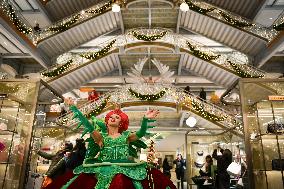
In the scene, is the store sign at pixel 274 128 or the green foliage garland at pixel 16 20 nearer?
the store sign at pixel 274 128

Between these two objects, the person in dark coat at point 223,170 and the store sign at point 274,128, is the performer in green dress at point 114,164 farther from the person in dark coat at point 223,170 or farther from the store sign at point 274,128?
the person in dark coat at point 223,170

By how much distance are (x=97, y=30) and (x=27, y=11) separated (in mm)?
4373

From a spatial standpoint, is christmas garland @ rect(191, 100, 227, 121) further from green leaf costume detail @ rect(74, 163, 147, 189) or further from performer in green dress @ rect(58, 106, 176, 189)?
green leaf costume detail @ rect(74, 163, 147, 189)

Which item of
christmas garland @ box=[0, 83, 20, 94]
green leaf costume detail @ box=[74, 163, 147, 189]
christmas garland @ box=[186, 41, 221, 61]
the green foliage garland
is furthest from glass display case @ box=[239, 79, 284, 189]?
the green foliage garland

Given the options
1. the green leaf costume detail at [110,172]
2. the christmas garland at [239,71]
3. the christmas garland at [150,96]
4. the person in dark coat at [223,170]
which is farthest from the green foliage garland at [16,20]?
the green leaf costume detail at [110,172]

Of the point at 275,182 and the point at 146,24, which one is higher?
the point at 146,24

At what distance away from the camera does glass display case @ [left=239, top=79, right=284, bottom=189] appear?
4.32 meters

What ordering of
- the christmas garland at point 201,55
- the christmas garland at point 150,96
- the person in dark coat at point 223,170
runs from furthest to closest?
the christmas garland at point 201,55 < the christmas garland at point 150,96 < the person in dark coat at point 223,170

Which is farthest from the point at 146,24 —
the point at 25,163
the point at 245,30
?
the point at 25,163

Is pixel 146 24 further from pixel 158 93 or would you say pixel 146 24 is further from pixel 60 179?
pixel 60 179

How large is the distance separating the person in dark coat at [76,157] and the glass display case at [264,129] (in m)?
2.94

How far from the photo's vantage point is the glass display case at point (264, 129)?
14.2ft

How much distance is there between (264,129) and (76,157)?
3369mm

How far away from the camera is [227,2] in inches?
695
